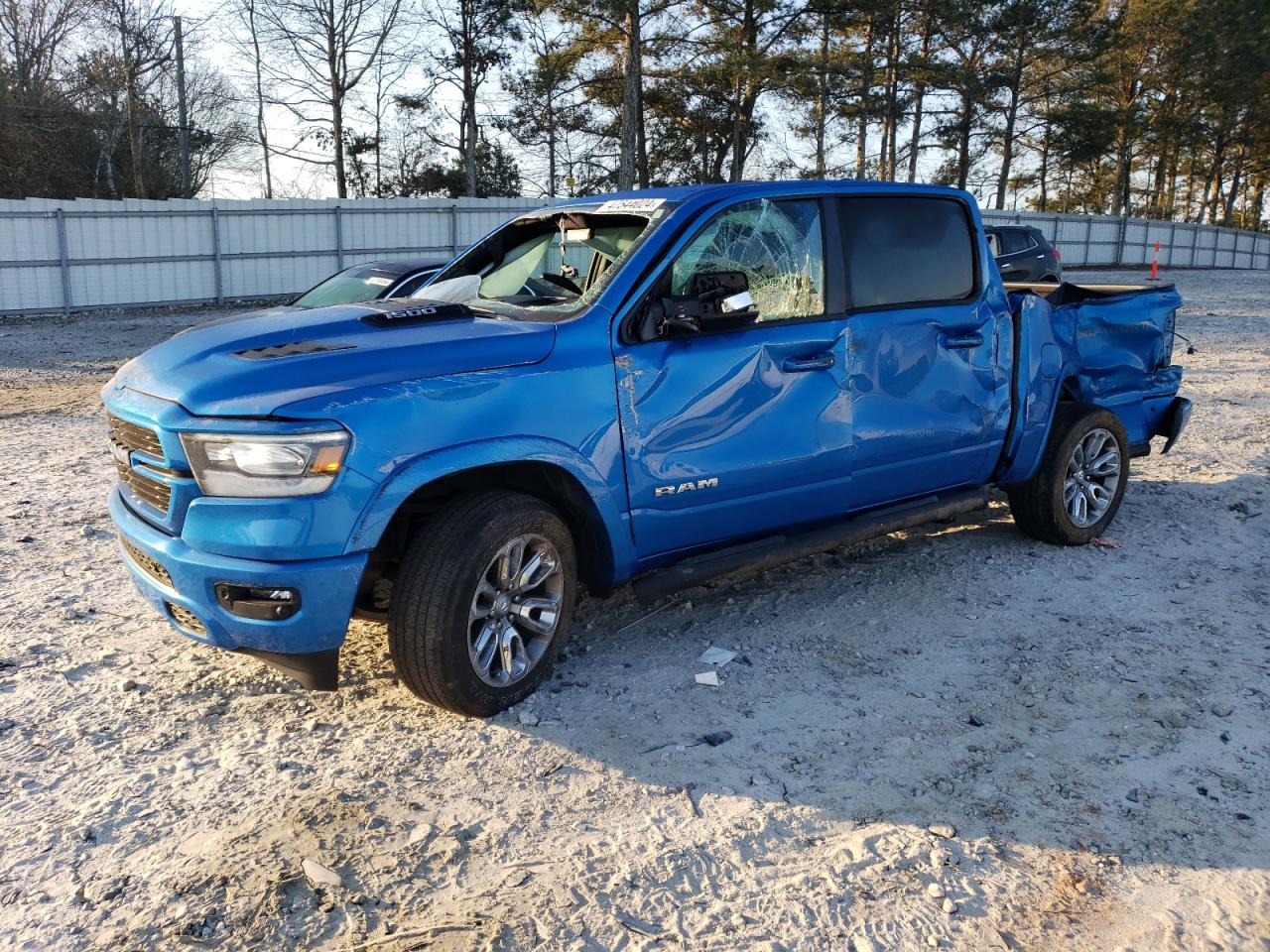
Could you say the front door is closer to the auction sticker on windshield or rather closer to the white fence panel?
the auction sticker on windshield

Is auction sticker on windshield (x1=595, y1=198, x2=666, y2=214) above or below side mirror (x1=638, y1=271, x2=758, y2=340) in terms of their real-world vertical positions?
above

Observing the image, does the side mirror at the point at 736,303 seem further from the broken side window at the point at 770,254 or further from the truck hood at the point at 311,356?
the truck hood at the point at 311,356

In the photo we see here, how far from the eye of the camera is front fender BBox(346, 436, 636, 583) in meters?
3.49

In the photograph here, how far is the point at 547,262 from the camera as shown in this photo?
495 centimetres

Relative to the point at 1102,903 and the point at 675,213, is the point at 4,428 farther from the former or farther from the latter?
the point at 1102,903

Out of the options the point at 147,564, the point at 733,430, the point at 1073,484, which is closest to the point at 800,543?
the point at 733,430

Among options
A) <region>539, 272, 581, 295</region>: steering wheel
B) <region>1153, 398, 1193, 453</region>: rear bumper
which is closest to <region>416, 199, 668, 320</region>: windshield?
<region>539, 272, 581, 295</region>: steering wheel

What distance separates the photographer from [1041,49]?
4072 centimetres

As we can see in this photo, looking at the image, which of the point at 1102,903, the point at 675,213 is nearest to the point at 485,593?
the point at 675,213

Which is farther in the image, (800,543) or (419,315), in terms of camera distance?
(800,543)

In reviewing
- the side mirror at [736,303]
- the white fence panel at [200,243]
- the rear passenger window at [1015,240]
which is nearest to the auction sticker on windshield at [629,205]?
the side mirror at [736,303]

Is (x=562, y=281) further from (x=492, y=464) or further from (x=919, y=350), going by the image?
(x=919, y=350)

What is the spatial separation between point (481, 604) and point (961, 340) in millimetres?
2853

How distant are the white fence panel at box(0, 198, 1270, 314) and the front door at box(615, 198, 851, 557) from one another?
1785 cm
